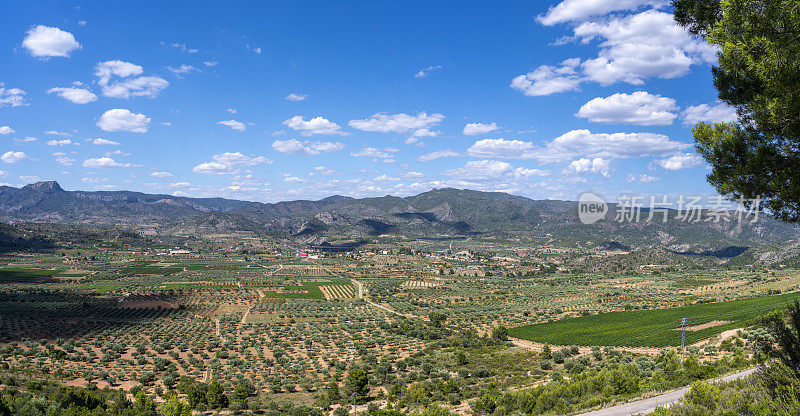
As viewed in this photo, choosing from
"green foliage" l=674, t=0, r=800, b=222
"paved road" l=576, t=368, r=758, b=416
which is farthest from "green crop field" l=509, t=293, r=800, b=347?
"green foliage" l=674, t=0, r=800, b=222

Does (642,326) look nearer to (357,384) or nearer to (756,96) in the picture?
(357,384)

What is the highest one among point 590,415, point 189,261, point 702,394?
point 702,394

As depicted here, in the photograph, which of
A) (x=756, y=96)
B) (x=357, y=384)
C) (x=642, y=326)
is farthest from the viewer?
(x=642, y=326)

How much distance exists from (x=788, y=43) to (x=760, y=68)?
2.01 ft

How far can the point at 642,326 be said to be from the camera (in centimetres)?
4691

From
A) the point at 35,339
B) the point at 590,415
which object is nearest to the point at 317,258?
the point at 35,339

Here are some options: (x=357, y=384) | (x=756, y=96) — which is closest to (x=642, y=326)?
(x=357, y=384)

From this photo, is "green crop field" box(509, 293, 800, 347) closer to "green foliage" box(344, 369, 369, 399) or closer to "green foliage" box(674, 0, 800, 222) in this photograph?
"green foliage" box(344, 369, 369, 399)

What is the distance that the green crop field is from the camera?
131 feet

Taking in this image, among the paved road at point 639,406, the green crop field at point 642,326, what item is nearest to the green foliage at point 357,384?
the paved road at point 639,406

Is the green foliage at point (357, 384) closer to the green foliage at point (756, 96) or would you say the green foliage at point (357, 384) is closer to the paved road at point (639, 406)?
the paved road at point (639, 406)

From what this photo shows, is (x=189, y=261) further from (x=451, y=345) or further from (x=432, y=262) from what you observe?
(x=451, y=345)

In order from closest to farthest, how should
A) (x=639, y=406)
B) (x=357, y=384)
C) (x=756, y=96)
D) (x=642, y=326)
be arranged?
(x=756, y=96), (x=639, y=406), (x=357, y=384), (x=642, y=326)

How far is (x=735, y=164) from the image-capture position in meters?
8.49
